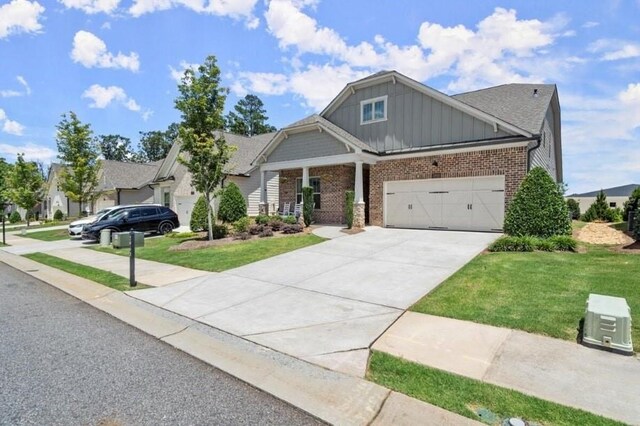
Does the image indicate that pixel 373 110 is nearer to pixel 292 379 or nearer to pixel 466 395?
pixel 292 379

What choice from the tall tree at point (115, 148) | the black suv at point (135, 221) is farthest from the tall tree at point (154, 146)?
the black suv at point (135, 221)

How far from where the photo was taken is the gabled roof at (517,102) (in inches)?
528

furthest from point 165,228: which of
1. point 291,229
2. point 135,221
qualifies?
point 291,229

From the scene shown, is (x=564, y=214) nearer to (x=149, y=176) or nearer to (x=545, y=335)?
(x=545, y=335)

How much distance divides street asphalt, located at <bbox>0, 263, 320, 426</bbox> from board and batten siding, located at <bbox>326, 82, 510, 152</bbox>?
523 inches

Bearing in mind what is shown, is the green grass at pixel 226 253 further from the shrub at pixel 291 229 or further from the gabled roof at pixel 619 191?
the gabled roof at pixel 619 191

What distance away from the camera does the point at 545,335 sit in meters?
4.45

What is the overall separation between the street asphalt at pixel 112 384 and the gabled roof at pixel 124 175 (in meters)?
29.1

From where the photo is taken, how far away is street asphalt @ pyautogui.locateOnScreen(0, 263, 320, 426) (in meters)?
3.00

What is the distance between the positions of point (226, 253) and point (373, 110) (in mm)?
10284

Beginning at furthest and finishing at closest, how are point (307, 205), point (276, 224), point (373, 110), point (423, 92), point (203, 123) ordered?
point (373, 110)
point (307, 205)
point (276, 224)
point (423, 92)
point (203, 123)

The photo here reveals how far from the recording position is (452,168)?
46.4 ft

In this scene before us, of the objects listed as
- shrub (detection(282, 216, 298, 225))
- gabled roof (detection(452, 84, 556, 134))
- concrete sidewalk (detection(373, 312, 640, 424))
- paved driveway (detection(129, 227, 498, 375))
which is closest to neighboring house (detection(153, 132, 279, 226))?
shrub (detection(282, 216, 298, 225))

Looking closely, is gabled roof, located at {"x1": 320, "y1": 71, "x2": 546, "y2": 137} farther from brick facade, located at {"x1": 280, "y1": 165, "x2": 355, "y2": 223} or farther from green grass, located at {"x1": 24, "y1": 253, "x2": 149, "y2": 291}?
green grass, located at {"x1": 24, "y1": 253, "x2": 149, "y2": 291}
